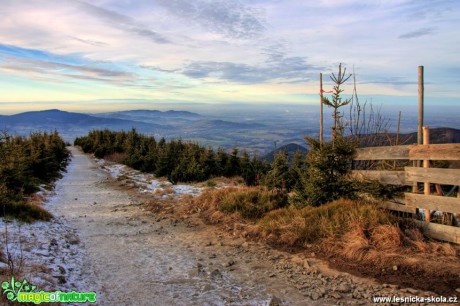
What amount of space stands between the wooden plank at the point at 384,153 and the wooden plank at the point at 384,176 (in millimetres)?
328

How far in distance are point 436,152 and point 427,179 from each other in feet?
1.76

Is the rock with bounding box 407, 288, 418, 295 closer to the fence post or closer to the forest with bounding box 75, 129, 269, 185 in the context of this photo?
the fence post

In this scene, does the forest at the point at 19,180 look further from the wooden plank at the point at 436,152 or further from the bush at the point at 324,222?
the wooden plank at the point at 436,152

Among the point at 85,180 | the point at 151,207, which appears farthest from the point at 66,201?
the point at 85,180

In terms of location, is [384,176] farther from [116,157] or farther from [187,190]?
[116,157]

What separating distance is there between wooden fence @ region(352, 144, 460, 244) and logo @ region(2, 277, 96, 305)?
5.94 meters

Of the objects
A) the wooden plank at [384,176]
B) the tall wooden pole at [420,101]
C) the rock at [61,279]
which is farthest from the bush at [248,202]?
the rock at [61,279]

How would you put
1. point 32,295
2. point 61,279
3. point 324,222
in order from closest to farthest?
point 32,295 → point 61,279 → point 324,222

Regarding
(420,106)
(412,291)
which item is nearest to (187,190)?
(420,106)

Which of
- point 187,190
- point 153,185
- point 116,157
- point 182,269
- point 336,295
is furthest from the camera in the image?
point 116,157

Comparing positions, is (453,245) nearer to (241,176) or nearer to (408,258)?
(408,258)

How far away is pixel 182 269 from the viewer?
5613 millimetres

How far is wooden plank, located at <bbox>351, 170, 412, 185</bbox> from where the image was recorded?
656cm

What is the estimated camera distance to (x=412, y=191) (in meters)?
6.46
